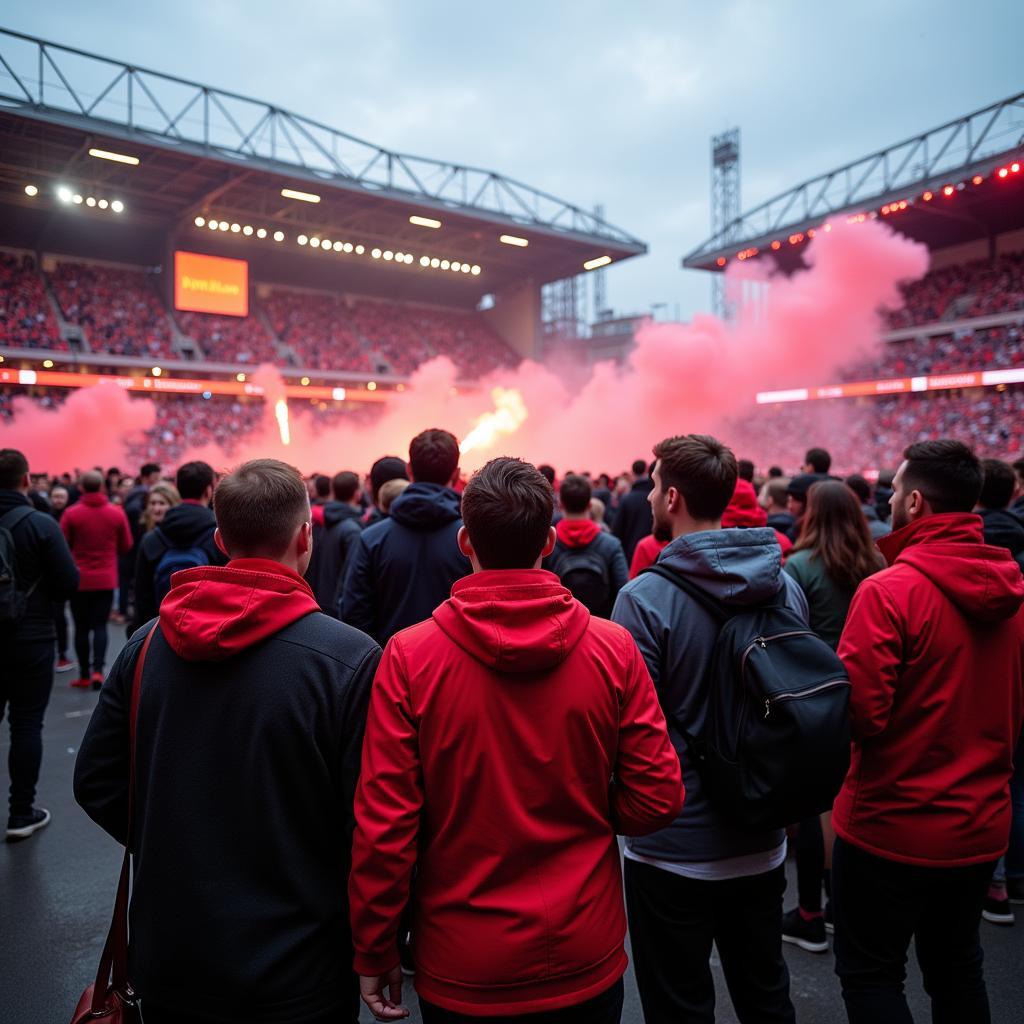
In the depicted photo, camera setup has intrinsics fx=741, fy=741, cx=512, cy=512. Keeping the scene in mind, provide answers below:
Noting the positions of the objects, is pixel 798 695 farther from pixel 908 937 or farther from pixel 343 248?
pixel 343 248

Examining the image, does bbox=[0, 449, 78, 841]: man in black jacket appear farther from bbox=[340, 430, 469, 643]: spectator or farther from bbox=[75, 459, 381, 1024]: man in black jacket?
bbox=[75, 459, 381, 1024]: man in black jacket

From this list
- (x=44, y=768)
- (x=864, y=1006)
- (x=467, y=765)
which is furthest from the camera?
(x=44, y=768)

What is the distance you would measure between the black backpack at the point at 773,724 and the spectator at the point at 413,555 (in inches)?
67.4

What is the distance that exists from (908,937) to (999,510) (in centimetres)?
223

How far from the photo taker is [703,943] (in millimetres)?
1983

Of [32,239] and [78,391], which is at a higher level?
[32,239]

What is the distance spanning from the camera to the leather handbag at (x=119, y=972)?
5.49ft

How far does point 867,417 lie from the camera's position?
28.9 m

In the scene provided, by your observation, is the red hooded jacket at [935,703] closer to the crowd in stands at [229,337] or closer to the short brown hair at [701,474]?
the short brown hair at [701,474]

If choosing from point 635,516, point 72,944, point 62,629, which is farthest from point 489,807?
point 62,629

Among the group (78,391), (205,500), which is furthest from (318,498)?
(78,391)

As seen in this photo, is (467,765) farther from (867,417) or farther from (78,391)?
(867,417)

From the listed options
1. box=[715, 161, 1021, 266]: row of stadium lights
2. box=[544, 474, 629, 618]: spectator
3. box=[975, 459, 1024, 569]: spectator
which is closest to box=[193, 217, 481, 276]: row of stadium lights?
box=[715, 161, 1021, 266]: row of stadium lights

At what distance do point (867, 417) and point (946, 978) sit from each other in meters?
30.0
